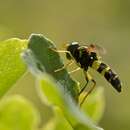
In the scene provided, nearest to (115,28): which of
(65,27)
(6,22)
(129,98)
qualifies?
(65,27)

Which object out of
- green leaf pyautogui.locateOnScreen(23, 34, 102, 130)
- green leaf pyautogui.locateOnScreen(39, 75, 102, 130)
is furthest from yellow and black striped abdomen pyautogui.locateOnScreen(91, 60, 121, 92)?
green leaf pyautogui.locateOnScreen(39, 75, 102, 130)

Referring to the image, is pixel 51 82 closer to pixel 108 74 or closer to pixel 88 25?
pixel 108 74

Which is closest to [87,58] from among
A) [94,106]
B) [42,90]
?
[94,106]

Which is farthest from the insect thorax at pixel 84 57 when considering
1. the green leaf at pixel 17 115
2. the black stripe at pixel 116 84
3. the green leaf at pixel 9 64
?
the green leaf at pixel 9 64

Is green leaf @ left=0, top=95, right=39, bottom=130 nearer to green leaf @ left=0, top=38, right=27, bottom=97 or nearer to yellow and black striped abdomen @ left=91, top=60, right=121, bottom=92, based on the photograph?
green leaf @ left=0, top=38, right=27, bottom=97

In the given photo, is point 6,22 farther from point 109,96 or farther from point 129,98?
point 129,98

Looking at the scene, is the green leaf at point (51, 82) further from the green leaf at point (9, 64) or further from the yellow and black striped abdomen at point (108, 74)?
the yellow and black striped abdomen at point (108, 74)
